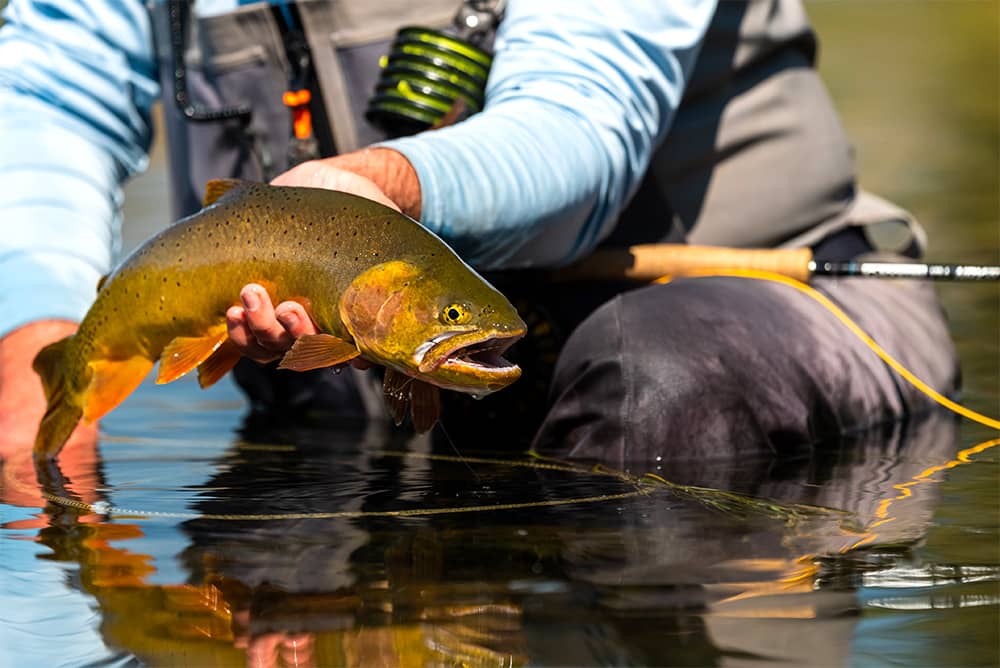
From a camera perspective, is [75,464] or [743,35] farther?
[743,35]

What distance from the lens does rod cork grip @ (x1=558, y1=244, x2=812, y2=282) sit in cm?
290

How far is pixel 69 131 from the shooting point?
3.18 meters

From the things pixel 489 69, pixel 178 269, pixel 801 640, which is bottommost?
pixel 801 640

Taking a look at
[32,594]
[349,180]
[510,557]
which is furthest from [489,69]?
[32,594]

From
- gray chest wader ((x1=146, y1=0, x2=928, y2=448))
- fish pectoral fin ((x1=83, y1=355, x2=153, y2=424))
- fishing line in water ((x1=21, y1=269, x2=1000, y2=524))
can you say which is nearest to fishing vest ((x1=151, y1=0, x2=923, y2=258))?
gray chest wader ((x1=146, y1=0, x2=928, y2=448))

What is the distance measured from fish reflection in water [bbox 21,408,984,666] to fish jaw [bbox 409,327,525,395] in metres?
0.20

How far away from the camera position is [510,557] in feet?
5.67

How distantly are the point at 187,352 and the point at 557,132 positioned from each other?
0.73 metres

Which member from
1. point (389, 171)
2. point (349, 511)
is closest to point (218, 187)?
point (389, 171)

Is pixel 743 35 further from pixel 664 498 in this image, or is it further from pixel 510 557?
pixel 510 557

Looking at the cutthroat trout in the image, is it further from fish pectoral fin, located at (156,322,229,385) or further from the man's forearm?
the man's forearm

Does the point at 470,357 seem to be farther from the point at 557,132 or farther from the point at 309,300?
the point at 557,132

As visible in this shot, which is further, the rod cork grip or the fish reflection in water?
the rod cork grip

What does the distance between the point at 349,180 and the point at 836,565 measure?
2.74 feet
